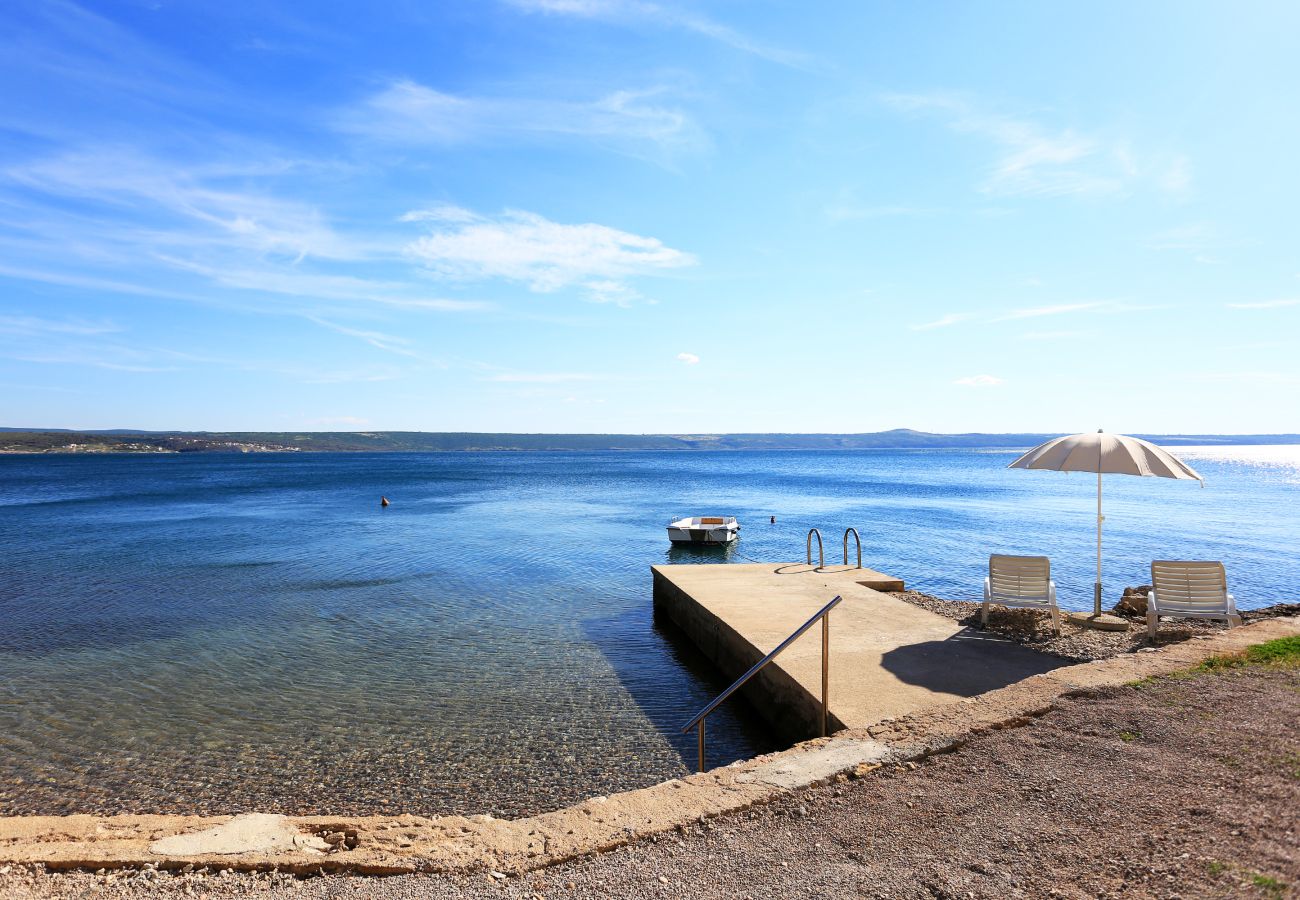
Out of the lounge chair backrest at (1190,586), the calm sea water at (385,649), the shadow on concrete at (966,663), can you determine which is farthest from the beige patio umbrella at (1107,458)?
the calm sea water at (385,649)

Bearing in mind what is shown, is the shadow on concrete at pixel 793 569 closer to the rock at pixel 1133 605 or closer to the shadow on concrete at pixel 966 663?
the shadow on concrete at pixel 966 663

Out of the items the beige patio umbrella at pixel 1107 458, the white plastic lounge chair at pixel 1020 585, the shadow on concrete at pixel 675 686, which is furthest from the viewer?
the white plastic lounge chair at pixel 1020 585

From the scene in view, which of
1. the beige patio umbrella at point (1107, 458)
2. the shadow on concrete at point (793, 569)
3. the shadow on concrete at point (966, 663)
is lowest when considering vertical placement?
the shadow on concrete at point (793, 569)

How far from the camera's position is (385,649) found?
39.3 feet

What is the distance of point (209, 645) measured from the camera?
12.5 meters

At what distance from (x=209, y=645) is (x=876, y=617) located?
1150 cm

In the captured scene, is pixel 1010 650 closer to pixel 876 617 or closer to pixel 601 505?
pixel 876 617

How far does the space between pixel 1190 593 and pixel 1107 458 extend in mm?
2166

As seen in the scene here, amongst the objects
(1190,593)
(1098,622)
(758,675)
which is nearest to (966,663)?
(758,675)

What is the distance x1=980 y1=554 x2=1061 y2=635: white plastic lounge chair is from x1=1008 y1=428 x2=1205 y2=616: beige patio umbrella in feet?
3.23

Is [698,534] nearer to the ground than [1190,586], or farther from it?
nearer to the ground

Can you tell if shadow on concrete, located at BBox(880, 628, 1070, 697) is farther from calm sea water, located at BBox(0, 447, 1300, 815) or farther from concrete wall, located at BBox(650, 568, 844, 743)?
calm sea water, located at BBox(0, 447, 1300, 815)

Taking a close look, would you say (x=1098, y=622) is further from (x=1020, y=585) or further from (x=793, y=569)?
(x=793, y=569)

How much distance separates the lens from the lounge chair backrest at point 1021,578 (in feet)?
32.5
